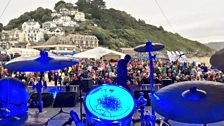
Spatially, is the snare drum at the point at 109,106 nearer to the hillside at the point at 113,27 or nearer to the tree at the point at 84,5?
the hillside at the point at 113,27

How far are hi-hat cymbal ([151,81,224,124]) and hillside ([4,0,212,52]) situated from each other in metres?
95.8

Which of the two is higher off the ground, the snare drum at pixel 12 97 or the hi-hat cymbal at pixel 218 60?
the hi-hat cymbal at pixel 218 60

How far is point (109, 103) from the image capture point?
354cm

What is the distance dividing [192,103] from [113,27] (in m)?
130

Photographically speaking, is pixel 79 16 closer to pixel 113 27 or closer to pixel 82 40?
pixel 113 27

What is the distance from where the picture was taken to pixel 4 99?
505 centimetres

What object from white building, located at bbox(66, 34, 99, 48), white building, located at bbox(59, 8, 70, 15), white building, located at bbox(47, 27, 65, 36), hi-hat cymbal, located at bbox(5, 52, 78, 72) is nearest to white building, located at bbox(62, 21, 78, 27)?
white building, located at bbox(47, 27, 65, 36)

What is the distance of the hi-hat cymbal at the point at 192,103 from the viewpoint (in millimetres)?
3525

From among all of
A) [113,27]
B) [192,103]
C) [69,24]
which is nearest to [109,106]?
[192,103]

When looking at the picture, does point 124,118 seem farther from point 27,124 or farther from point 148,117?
point 27,124

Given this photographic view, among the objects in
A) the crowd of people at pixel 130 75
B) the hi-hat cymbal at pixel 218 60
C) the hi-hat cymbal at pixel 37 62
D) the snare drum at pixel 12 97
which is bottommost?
the crowd of people at pixel 130 75

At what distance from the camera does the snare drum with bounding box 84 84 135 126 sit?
3.52 metres

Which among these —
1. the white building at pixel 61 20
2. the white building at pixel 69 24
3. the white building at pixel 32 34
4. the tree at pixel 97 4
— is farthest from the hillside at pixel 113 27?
the white building at pixel 32 34

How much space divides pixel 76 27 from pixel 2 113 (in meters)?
129
